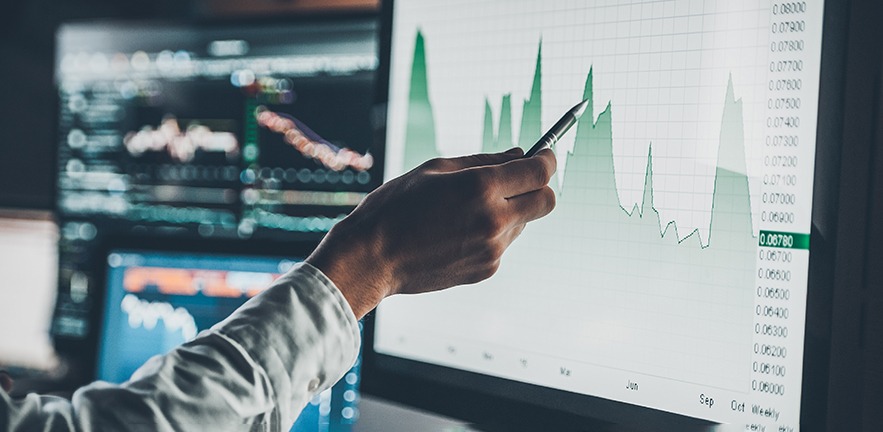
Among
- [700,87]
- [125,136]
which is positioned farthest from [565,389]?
[125,136]

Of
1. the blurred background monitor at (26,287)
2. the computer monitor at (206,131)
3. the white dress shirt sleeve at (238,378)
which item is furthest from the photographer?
the blurred background monitor at (26,287)

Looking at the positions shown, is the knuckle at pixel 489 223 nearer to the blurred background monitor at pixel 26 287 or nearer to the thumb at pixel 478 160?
the thumb at pixel 478 160

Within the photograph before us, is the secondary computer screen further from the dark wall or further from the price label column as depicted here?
the dark wall

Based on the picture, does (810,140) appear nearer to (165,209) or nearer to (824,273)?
(824,273)

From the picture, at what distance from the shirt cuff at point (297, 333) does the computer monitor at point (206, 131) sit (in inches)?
23.1

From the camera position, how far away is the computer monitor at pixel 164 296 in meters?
0.78

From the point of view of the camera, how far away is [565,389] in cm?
52

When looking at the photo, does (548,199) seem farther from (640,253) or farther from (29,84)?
(29,84)

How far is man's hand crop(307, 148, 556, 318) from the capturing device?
457 millimetres

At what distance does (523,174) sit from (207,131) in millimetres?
798

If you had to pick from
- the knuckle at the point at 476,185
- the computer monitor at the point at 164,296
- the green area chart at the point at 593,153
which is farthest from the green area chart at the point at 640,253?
the computer monitor at the point at 164,296

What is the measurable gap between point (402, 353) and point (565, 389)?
0.16 meters

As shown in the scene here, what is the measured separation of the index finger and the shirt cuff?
4.9 inches

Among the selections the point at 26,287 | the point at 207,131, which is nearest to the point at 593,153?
the point at 207,131
